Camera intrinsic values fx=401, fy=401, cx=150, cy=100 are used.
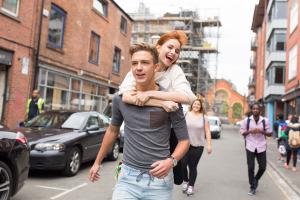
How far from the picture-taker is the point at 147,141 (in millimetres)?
2957

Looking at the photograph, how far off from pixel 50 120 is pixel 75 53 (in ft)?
36.3

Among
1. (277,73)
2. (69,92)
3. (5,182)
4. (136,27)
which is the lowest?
(5,182)

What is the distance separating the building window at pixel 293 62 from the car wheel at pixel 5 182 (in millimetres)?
22201

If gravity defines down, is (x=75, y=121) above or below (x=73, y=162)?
above

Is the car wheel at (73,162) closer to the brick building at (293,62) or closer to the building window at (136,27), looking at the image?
the brick building at (293,62)

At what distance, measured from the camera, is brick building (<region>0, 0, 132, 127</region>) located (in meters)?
16.5

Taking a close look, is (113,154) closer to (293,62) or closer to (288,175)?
(288,175)

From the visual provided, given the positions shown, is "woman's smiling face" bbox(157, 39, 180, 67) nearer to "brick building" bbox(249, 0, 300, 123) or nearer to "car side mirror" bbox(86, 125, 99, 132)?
"car side mirror" bbox(86, 125, 99, 132)

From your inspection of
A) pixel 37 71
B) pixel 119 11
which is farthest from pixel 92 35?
pixel 37 71

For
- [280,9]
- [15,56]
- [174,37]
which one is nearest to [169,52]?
[174,37]

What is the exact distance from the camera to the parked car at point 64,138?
26.2ft

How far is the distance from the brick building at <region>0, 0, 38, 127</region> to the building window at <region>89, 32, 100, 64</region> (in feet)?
21.5

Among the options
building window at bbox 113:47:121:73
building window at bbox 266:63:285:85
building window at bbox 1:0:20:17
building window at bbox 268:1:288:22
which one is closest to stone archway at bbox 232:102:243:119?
building window at bbox 266:63:285:85

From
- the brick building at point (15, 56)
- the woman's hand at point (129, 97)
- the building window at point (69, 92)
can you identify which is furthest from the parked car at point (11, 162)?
the building window at point (69, 92)
